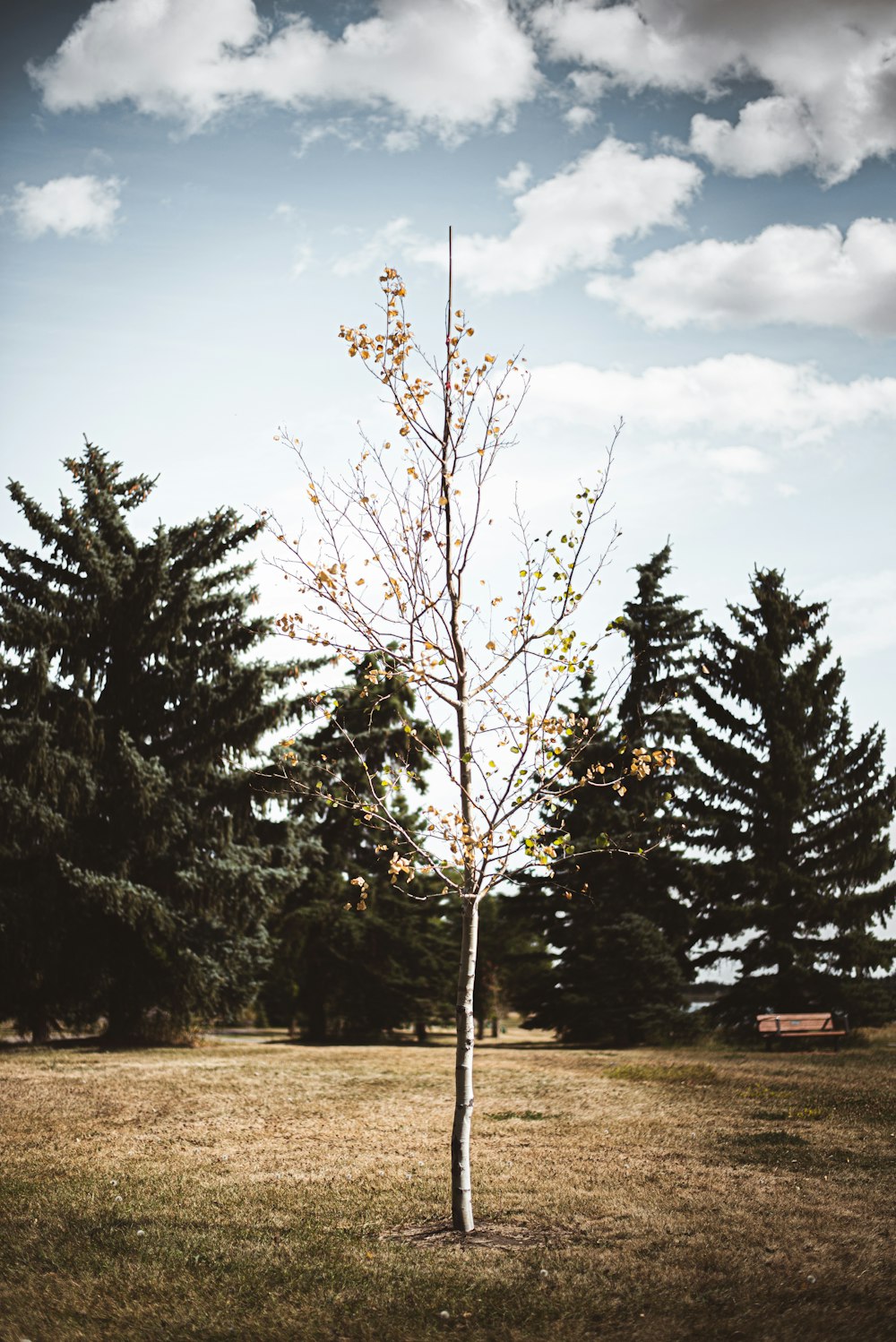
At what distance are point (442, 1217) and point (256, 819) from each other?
55.2 feet

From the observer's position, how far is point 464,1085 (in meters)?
6.82

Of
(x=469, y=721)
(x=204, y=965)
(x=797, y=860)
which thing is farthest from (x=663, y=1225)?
(x=797, y=860)

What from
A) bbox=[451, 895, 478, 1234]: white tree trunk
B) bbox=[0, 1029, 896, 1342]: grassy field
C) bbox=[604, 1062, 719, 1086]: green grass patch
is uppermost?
bbox=[451, 895, 478, 1234]: white tree trunk

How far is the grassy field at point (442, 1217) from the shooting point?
5.16m

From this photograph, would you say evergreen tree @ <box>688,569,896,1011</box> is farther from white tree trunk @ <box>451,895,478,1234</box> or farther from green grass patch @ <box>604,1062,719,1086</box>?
white tree trunk @ <box>451,895,478,1234</box>

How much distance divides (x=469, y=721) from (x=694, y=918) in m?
19.9

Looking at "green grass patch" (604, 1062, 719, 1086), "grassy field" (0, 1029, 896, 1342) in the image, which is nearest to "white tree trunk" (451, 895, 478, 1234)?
"grassy field" (0, 1029, 896, 1342)

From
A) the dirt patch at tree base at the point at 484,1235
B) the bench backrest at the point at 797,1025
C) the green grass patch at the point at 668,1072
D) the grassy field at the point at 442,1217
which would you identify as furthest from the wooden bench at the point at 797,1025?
the dirt patch at tree base at the point at 484,1235

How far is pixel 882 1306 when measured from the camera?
16.8 feet

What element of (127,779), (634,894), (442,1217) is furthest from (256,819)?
(442,1217)

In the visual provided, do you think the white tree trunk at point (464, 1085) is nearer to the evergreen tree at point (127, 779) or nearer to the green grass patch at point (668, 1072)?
the green grass patch at point (668, 1072)

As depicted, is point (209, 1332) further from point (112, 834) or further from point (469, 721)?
point (112, 834)

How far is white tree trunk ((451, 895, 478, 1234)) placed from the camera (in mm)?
6645

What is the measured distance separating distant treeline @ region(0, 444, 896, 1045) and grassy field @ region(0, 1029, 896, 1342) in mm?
8205
